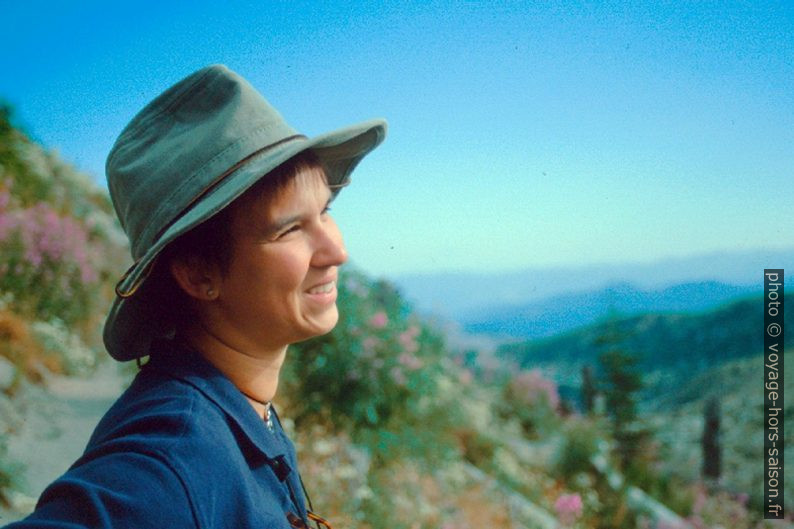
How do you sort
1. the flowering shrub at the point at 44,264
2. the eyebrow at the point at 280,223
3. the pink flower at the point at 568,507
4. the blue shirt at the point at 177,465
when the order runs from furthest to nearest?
the flowering shrub at the point at 44,264, the pink flower at the point at 568,507, the eyebrow at the point at 280,223, the blue shirt at the point at 177,465

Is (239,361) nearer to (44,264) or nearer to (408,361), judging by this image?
(408,361)

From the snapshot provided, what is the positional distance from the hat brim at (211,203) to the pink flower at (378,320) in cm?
348

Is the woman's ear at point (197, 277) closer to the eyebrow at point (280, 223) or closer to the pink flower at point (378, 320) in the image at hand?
the eyebrow at point (280, 223)

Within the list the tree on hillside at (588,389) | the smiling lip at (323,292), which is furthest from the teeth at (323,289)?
the tree on hillside at (588,389)

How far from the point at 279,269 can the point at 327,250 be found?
0.11 metres

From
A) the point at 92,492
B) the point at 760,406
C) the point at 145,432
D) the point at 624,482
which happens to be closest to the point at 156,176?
the point at 145,432

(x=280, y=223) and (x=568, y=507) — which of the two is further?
(x=568, y=507)

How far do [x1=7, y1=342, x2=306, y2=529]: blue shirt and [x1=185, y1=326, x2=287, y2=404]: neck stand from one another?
2.6 inches

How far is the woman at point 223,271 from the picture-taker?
1.08 meters

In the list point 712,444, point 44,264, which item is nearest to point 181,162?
point 44,264

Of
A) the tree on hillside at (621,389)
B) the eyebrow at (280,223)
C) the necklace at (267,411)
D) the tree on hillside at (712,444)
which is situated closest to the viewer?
the eyebrow at (280,223)

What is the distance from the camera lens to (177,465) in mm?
897

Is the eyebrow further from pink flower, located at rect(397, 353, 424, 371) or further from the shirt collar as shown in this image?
pink flower, located at rect(397, 353, 424, 371)

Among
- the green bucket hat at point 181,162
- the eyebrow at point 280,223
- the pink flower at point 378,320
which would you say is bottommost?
the pink flower at point 378,320
